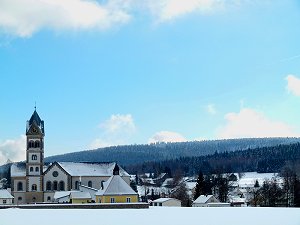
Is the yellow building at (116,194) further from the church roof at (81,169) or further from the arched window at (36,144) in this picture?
the arched window at (36,144)

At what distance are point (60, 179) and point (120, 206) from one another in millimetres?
45688

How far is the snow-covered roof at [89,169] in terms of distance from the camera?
324 ft

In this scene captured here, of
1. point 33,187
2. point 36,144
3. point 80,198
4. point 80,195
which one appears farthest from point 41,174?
point 80,198

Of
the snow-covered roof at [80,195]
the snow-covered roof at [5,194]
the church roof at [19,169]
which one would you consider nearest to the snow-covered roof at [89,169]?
the church roof at [19,169]

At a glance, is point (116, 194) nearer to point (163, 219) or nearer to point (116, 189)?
point (116, 189)

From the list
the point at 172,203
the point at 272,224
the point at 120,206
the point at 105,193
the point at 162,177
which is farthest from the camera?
the point at 162,177

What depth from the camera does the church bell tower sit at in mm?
94938

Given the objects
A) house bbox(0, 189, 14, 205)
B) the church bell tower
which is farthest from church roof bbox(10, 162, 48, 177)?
house bbox(0, 189, 14, 205)

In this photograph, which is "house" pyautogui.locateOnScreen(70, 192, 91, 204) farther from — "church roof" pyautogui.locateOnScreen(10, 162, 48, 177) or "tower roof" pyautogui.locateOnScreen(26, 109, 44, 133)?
"tower roof" pyautogui.locateOnScreen(26, 109, 44, 133)

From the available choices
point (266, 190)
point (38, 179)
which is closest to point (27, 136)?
point (38, 179)

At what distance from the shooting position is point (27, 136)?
9988 cm

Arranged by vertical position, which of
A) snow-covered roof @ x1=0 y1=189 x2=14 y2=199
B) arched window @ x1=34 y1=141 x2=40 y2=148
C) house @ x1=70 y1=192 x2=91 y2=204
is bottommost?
house @ x1=70 y1=192 x2=91 y2=204

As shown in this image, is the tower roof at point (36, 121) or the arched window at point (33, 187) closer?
the arched window at point (33, 187)

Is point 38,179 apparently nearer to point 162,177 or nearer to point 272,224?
point 272,224
